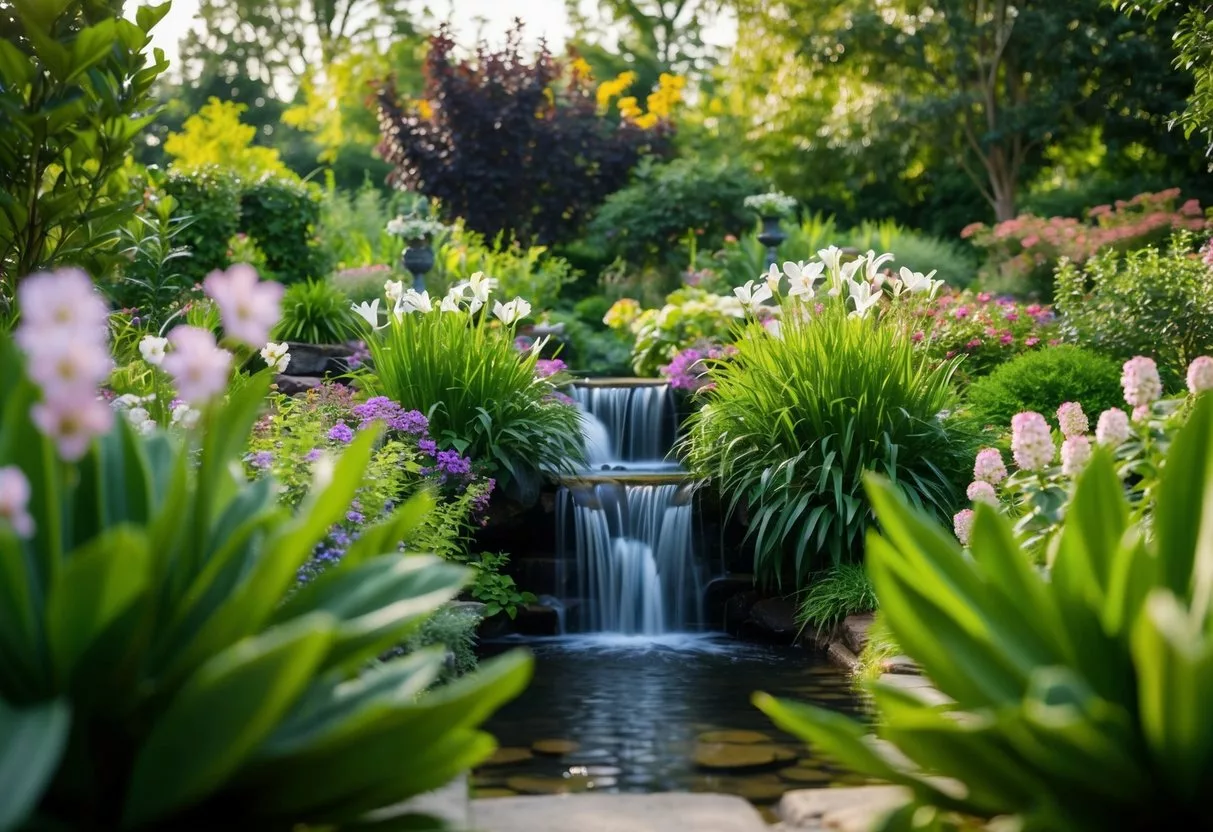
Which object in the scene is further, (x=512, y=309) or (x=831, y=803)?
(x=512, y=309)

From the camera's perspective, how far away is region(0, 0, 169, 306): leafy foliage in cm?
411

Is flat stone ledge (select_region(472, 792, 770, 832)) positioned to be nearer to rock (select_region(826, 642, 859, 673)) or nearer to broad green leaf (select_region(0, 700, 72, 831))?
broad green leaf (select_region(0, 700, 72, 831))

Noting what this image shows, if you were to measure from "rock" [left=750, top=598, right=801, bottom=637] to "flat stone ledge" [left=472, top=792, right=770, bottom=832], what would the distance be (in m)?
3.39

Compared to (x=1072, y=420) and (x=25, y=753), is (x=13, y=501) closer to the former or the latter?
(x=25, y=753)

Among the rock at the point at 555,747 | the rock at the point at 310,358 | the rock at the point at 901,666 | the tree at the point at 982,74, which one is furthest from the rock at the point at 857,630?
the tree at the point at 982,74

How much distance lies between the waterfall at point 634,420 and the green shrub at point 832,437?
2.63 metres

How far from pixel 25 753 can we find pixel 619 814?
1694 millimetres

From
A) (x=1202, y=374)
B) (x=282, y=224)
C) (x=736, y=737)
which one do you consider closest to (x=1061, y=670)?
(x=1202, y=374)

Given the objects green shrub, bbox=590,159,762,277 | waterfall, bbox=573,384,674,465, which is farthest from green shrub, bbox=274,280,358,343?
green shrub, bbox=590,159,762,277

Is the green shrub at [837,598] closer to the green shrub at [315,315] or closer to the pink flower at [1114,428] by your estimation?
the pink flower at [1114,428]

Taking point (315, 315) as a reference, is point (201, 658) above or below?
below

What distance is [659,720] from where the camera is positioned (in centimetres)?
482

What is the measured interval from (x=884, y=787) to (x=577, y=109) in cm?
1434

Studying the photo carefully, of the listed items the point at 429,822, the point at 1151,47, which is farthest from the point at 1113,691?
the point at 1151,47
